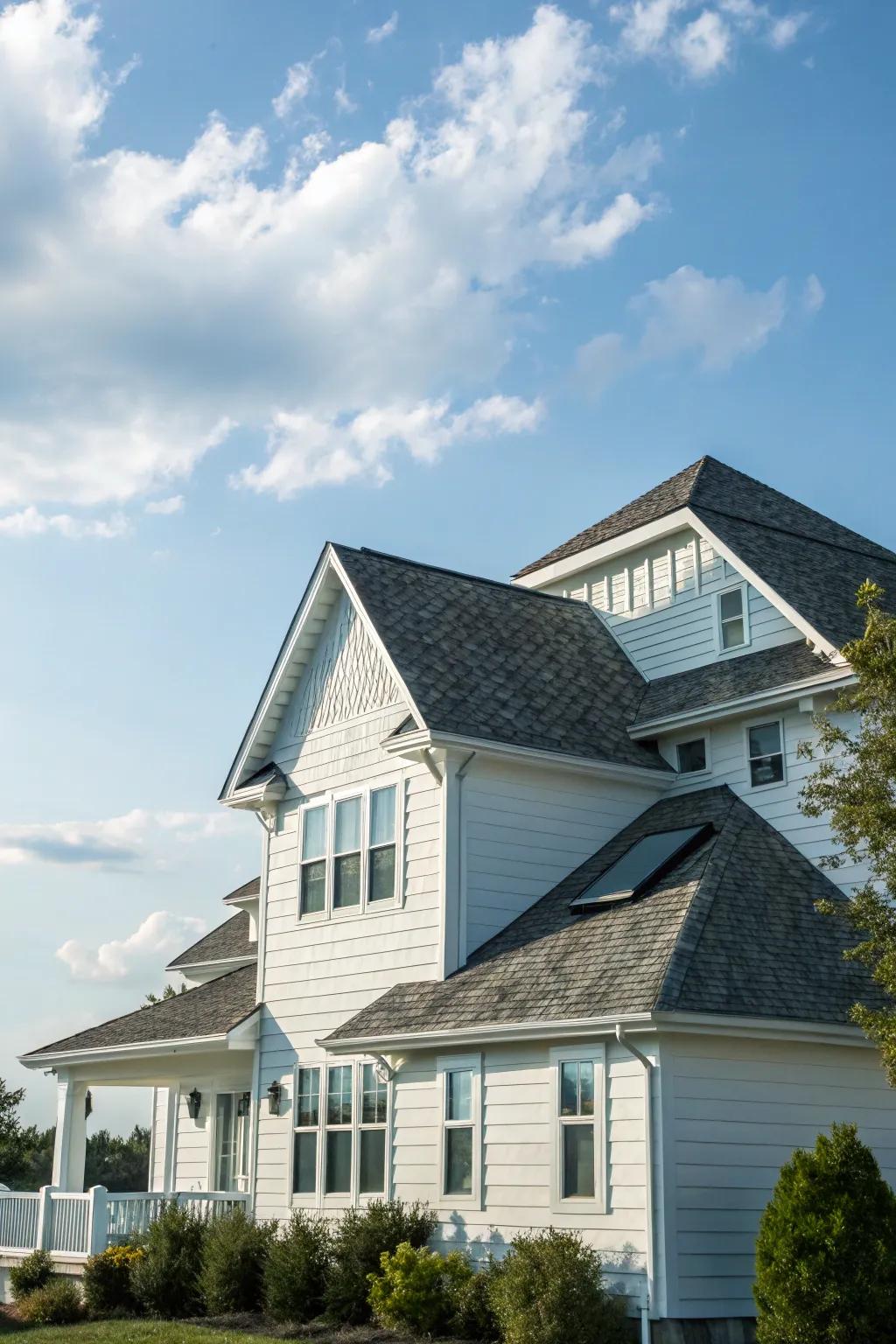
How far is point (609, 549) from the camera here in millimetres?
24234

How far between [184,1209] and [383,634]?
27.8 feet

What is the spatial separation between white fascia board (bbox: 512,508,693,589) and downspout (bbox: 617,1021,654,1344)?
9454 millimetres

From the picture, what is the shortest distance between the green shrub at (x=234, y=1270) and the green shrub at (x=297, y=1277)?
2.10 ft

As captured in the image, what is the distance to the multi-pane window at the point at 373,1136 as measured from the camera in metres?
19.2

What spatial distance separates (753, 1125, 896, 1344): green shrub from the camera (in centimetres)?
1344

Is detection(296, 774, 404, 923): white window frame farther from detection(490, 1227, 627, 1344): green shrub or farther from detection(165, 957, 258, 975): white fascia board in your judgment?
detection(490, 1227, 627, 1344): green shrub

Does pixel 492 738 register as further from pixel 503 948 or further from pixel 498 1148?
pixel 498 1148

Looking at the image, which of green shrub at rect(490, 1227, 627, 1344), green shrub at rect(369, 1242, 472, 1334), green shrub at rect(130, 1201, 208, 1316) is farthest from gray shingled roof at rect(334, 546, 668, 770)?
green shrub at rect(130, 1201, 208, 1316)

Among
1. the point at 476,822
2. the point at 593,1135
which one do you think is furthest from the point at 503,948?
the point at 593,1135

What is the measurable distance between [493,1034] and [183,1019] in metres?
8.21

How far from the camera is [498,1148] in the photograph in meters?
17.2

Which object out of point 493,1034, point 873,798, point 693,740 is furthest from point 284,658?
point 873,798

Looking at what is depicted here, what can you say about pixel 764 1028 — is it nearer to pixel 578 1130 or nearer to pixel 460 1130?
pixel 578 1130

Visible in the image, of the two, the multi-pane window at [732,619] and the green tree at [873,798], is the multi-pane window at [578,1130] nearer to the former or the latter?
the green tree at [873,798]
